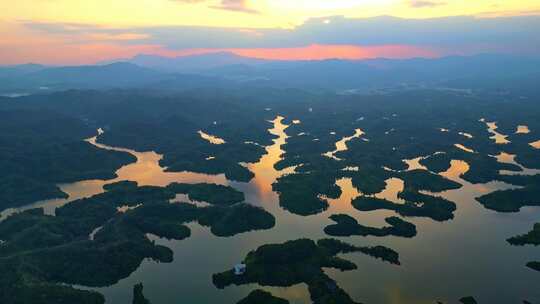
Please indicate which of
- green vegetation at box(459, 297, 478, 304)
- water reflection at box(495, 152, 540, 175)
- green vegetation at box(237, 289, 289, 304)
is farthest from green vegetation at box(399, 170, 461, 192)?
green vegetation at box(237, 289, 289, 304)

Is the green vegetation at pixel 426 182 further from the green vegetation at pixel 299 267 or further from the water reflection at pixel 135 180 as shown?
the water reflection at pixel 135 180

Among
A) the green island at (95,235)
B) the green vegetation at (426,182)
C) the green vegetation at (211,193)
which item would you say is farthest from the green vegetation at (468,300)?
the green vegetation at (211,193)

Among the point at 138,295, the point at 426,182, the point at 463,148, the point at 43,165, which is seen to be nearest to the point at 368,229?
the point at 426,182

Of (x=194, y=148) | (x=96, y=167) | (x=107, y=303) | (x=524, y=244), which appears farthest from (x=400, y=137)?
(x=107, y=303)

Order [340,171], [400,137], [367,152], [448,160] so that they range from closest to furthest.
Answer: [340,171]
[448,160]
[367,152]
[400,137]

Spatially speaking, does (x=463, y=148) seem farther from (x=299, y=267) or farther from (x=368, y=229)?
(x=299, y=267)

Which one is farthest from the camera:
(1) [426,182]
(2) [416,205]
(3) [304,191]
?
(1) [426,182]

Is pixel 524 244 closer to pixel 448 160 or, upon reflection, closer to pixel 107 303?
pixel 448 160
